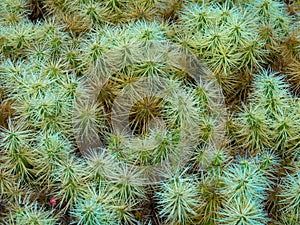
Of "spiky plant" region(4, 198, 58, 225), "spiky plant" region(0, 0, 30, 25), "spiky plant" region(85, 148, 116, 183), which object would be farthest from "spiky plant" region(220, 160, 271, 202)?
"spiky plant" region(0, 0, 30, 25)

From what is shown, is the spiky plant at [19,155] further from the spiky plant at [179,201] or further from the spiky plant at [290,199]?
the spiky plant at [290,199]

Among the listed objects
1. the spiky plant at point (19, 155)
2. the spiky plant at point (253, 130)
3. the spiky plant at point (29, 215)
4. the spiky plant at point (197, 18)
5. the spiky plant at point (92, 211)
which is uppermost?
the spiky plant at point (197, 18)

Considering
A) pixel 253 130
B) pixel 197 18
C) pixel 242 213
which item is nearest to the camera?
pixel 242 213

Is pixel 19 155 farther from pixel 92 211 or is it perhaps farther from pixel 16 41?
pixel 16 41

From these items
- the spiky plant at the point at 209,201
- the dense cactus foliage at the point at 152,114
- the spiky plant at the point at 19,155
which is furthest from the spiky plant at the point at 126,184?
the spiky plant at the point at 19,155

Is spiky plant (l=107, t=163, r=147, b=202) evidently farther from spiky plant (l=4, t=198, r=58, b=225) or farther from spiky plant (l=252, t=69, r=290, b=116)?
spiky plant (l=252, t=69, r=290, b=116)


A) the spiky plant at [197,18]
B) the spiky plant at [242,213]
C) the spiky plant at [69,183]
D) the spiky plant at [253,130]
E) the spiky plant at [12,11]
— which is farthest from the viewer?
the spiky plant at [12,11]

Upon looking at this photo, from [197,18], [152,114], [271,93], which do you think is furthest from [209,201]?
[197,18]

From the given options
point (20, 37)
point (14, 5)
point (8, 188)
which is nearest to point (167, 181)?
point (8, 188)
